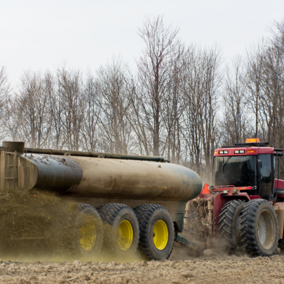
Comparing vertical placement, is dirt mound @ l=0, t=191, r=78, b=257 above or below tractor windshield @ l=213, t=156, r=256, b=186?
below

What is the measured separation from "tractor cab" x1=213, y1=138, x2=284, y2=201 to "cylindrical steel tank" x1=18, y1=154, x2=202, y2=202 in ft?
3.28

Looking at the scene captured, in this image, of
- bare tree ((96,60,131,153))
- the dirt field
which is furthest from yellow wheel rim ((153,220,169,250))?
bare tree ((96,60,131,153))

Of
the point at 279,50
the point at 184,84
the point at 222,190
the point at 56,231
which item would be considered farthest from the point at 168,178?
the point at 279,50

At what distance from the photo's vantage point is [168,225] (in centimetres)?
986

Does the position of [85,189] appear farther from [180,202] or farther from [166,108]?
[166,108]

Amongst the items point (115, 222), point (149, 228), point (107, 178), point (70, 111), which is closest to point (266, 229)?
point (149, 228)

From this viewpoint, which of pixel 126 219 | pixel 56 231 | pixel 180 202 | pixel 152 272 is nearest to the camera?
pixel 152 272

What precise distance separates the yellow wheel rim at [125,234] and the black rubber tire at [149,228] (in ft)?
1.37

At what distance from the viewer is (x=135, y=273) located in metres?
6.37

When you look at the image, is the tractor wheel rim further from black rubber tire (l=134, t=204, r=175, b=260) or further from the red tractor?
black rubber tire (l=134, t=204, r=175, b=260)

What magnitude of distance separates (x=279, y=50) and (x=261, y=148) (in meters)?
17.8

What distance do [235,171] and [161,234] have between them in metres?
2.92

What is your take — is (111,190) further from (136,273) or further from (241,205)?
(241,205)

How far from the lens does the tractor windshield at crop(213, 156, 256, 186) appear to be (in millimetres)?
11141
